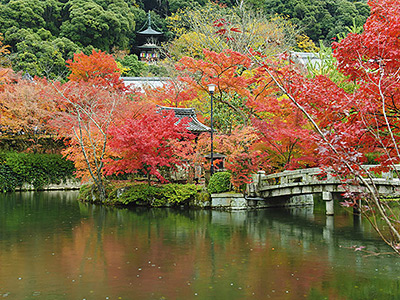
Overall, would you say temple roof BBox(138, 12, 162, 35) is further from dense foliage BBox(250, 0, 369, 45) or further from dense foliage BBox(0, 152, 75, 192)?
dense foliage BBox(0, 152, 75, 192)

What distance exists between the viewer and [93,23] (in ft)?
121

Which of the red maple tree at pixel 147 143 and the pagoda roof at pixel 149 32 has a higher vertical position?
the pagoda roof at pixel 149 32

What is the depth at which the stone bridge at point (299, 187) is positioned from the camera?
12.3 metres

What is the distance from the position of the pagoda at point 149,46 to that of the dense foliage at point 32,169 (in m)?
21.3

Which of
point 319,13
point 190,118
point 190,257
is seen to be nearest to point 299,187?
point 190,118

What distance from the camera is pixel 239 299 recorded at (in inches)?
258

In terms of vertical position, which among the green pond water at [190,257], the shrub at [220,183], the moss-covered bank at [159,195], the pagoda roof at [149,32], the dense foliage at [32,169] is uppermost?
the pagoda roof at [149,32]

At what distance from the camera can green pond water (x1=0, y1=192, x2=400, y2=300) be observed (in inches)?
275

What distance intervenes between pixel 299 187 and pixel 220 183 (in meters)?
2.91

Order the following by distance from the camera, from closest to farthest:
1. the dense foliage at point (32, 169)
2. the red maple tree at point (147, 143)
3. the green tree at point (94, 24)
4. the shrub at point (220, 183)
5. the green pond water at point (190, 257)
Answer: the green pond water at point (190, 257) < the red maple tree at point (147, 143) < the shrub at point (220, 183) < the dense foliage at point (32, 169) < the green tree at point (94, 24)

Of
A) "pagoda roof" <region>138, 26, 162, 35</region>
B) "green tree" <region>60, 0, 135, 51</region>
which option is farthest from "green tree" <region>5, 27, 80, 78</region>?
"pagoda roof" <region>138, 26, 162, 35</region>

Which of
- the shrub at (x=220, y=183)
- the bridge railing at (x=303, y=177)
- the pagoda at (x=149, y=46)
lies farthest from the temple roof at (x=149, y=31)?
the bridge railing at (x=303, y=177)

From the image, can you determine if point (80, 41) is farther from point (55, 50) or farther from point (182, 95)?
point (182, 95)

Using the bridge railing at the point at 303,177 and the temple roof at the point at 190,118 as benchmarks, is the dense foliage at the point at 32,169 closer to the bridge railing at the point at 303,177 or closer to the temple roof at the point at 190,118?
the temple roof at the point at 190,118
